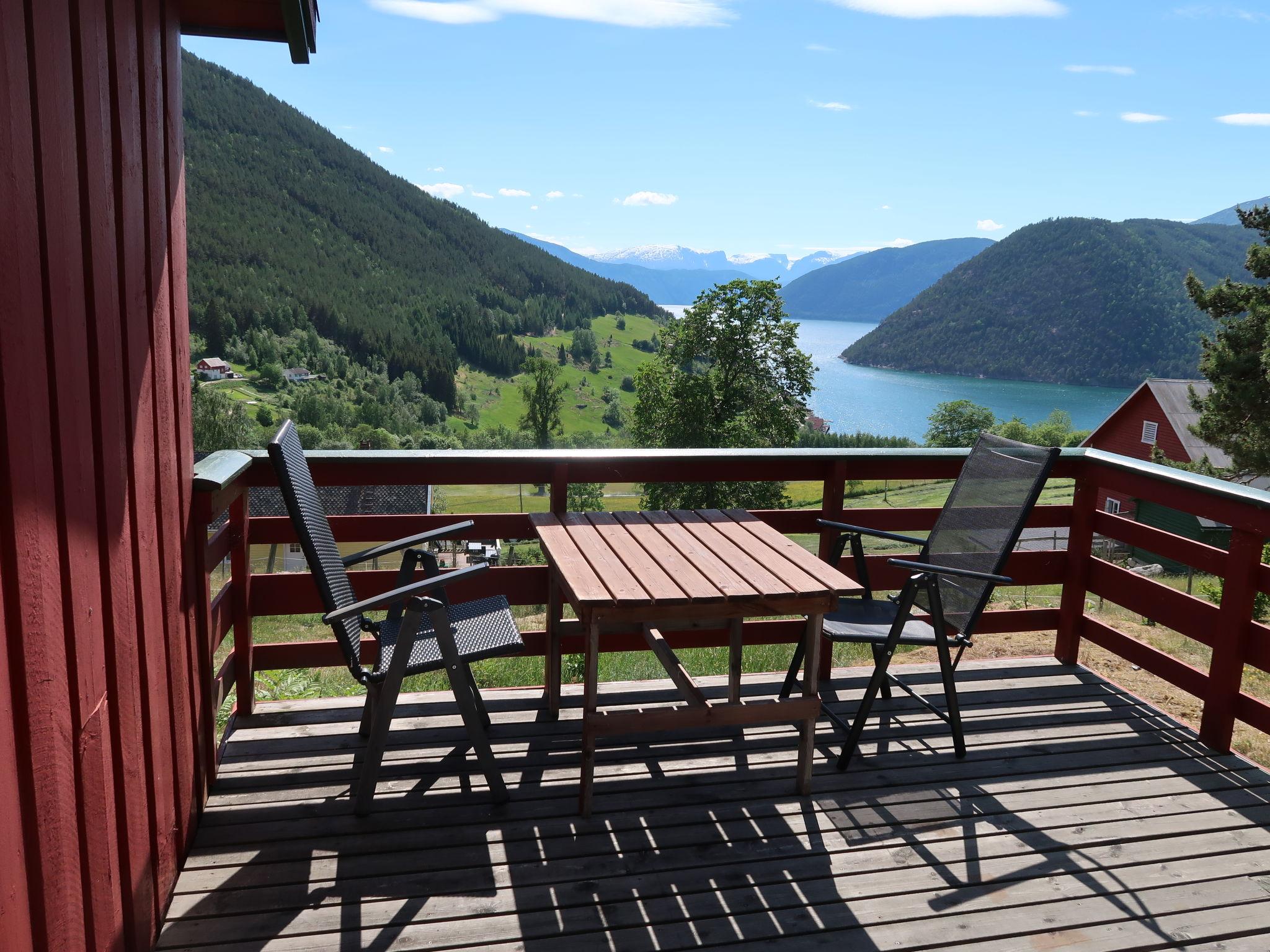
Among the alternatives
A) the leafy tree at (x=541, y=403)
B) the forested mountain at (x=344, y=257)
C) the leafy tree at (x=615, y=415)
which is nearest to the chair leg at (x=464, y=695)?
the leafy tree at (x=541, y=403)

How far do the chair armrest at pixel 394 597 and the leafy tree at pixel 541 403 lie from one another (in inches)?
2736

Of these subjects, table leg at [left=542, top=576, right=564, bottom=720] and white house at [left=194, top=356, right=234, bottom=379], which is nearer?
table leg at [left=542, top=576, right=564, bottom=720]

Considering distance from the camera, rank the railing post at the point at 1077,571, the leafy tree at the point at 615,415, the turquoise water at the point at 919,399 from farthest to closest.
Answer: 1. the leafy tree at the point at 615,415
2. the turquoise water at the point at 919,399
3. the railing post at the point at 1077,571

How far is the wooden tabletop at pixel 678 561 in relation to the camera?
2455 mm

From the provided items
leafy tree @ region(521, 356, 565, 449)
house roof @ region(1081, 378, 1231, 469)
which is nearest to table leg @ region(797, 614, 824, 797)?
house roof @ region(1081, 378, 1231, 469)

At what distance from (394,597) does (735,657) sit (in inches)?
49.1

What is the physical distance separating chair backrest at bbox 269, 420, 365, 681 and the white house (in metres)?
64.5

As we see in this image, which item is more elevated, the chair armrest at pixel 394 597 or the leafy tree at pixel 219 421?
the chair armrest at pixel 394 597

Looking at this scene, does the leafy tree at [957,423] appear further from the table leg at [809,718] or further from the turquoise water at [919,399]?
the table leg at [809,718]

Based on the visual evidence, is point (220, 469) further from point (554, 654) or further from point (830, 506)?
point (830, 506)

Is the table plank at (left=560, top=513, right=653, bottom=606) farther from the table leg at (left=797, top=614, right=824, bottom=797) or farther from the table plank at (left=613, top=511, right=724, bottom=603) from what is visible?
the table leg at (left=797, top=614, right=824, bottom=797)

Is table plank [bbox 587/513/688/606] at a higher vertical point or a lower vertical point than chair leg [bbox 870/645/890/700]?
higher

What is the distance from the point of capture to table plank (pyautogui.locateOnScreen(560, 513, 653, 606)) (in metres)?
2.40

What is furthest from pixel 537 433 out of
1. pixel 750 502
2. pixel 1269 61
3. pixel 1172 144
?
pixel 1172 144
